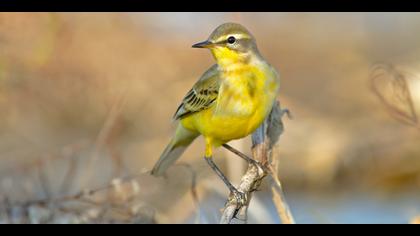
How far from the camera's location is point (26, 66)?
30.3 feet

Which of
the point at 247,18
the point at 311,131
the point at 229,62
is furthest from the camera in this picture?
the point at 247,18

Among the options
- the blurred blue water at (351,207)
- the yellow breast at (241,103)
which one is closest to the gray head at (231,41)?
the yellow breast at (241,103)

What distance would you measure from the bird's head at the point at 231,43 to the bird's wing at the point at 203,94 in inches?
6.4

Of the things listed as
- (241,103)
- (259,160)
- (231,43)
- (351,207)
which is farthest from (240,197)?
(351,207)

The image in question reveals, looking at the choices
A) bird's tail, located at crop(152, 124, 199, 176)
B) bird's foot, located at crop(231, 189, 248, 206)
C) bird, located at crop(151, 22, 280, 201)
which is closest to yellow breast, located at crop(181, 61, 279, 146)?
bird, located at crop(151, 22, 280, 201)

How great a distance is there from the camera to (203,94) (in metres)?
6.22

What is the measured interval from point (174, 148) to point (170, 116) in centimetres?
450

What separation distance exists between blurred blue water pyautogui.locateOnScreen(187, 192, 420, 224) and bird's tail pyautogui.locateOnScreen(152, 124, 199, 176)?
133 centimetres

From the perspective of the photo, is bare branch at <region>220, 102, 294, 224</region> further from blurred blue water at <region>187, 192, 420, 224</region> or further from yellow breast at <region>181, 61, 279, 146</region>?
blurred blue water at <region>187, 192, 420, 224</region>

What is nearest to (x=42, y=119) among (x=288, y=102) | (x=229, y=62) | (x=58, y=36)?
(x=58, y=36)

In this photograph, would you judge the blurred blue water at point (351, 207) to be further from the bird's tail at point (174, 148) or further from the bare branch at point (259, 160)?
the bare branch at point (259, 160)

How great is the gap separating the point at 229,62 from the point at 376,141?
185 inches

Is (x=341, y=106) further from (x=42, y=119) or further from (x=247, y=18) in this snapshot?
(x=42, y=119)

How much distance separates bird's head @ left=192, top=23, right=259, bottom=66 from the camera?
6.09 metres
